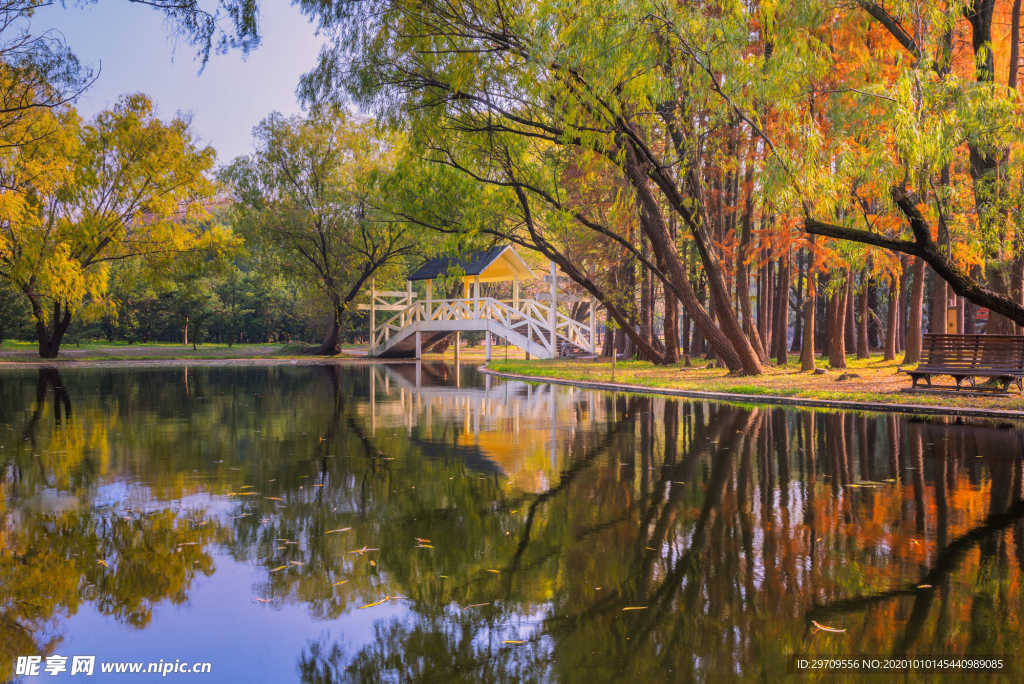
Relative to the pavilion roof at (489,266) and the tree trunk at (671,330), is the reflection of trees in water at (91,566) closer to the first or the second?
the tree trunk at (671,330)

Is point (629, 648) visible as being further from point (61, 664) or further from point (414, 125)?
point (414, 125)

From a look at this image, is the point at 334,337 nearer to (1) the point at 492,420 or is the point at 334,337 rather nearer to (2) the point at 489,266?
(2) the point at 489,266

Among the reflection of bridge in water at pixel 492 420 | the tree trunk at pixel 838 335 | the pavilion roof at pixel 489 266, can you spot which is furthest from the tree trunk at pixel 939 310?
the pavilion roof at pixel 489 266

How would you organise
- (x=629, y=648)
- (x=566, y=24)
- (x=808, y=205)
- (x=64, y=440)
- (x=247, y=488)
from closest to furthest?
(x=629, y=648) < (x=247, y=488) < (x=64, y=440) < (x=808, y=205) < (x=566, y=24)

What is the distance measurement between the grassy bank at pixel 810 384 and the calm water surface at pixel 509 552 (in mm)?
4069

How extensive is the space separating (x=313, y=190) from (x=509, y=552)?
44.7 metres

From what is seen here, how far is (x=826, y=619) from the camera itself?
4316 mm

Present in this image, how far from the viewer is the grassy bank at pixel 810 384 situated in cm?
1541

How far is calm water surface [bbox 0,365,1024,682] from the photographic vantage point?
158 inches

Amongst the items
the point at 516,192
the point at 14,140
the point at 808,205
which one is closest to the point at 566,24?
the point at 808,205

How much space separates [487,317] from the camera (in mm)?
40656

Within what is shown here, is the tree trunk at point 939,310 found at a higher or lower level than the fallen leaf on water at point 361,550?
higher

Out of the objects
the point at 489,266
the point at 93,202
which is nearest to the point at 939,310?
the point at 489,266

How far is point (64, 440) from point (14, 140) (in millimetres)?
28643
